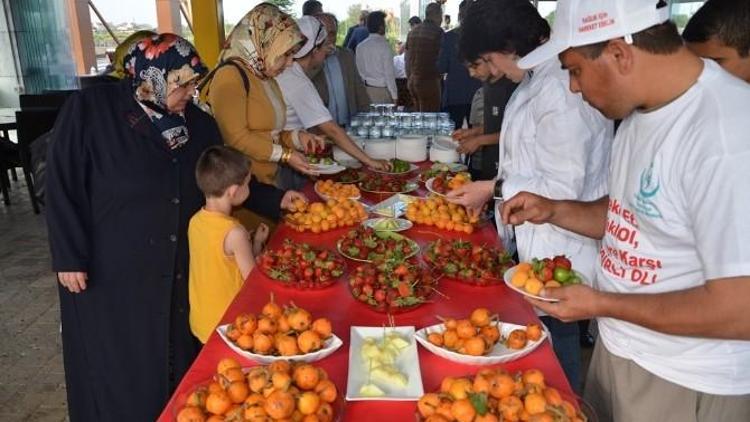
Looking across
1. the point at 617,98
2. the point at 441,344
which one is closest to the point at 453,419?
the point at 441,344

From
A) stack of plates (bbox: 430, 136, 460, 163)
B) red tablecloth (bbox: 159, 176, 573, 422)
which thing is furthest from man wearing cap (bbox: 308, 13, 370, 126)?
red tablecloth (bbox: 159, 176, 573, 422)

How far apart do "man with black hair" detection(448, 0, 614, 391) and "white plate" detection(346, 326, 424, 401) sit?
77cm

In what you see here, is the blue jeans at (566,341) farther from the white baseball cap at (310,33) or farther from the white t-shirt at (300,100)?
the white baseball cap at (310,33)

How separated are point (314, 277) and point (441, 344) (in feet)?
1.91

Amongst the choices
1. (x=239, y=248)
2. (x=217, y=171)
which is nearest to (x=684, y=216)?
(x=239, y=248)

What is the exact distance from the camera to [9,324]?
383 centimetres

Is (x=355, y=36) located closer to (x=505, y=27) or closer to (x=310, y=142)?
(x=310, y=142)

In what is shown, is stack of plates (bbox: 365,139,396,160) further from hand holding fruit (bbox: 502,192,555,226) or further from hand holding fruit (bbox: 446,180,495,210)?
hand holding fruit (bbox: 502,192,555,226)

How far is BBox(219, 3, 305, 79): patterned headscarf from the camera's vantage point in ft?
9.37

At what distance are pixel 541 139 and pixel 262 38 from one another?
62.2 inches

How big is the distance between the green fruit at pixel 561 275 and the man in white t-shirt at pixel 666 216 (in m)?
0.13

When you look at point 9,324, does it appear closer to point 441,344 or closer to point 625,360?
point 441,344

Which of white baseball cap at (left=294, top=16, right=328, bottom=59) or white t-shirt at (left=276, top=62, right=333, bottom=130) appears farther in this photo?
white baseball cap at (left=294, top=16, right=328, bottom=59)

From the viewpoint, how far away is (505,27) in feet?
7.11
